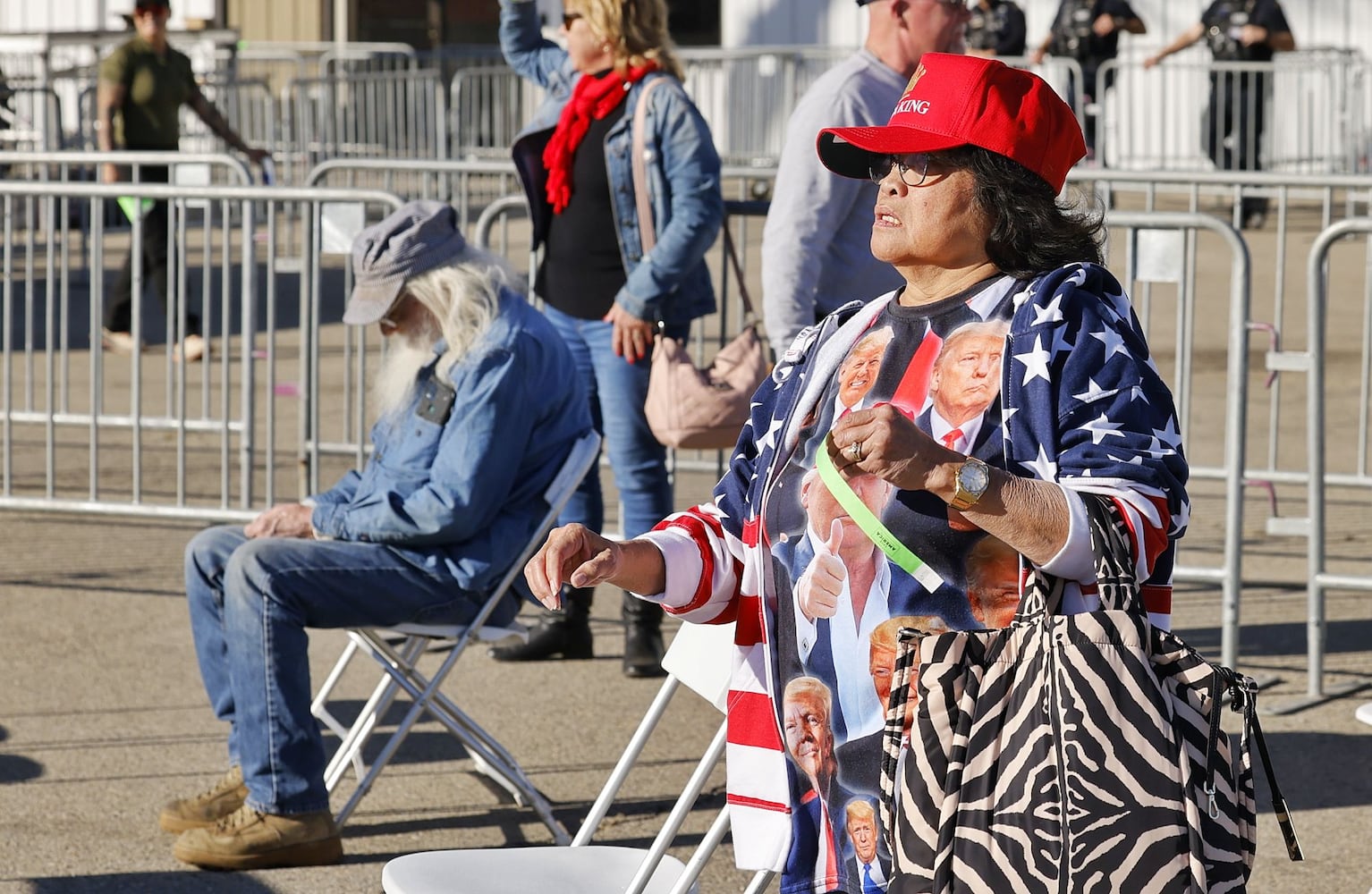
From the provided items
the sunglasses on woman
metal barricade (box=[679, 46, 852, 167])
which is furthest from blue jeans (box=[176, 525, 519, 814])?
metal barricade (box=[679, 46, 852, 167])

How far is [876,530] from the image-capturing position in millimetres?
2426

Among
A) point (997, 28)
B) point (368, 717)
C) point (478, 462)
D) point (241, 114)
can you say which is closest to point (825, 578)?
point (478, 462)

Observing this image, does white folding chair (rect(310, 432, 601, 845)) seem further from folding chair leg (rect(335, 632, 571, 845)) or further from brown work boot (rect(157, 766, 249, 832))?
brown work boot (rect(157, 766, 249, 832))

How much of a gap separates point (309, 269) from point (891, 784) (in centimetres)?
467

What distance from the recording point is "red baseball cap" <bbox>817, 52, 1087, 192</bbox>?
2.49 metres

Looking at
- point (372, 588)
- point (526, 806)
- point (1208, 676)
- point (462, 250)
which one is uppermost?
point (462, 250)

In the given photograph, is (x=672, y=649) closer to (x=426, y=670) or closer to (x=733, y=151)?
(x=426, y=670)

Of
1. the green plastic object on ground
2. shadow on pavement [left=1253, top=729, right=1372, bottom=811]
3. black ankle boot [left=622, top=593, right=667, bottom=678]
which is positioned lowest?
shadow on pavement [left=1253, top=729, right=1372, bottom=811]

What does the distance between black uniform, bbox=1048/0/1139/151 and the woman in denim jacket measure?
11.3 m

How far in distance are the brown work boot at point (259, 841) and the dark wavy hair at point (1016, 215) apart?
2.29 m

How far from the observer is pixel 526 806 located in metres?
4.62

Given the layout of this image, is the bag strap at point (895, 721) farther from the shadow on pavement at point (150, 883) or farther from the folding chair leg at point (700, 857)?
the shadow on pavement at point (150, 883)

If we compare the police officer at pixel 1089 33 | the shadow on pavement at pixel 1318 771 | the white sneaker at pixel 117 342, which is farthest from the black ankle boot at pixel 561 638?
the police officer at pixel 1089 33

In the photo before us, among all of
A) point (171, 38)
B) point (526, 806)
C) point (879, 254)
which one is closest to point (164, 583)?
point (526, 806)
